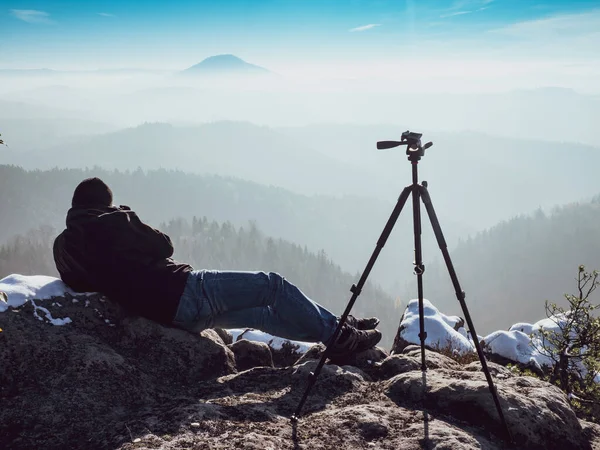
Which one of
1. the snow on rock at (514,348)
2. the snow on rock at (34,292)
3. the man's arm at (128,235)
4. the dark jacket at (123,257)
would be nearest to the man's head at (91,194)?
the dark jacket at (123,257)

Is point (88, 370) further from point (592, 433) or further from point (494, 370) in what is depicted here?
point (592, 433)

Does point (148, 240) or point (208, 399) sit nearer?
point (208, 399)

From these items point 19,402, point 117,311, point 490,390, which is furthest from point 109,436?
point 490,390

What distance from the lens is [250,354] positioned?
852 cm

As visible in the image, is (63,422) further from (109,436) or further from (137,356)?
(137,356)

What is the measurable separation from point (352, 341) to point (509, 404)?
2476mm

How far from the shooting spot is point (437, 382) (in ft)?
19.9

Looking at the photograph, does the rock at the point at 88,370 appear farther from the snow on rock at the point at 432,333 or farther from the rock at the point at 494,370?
the snow on rock at the point at 432,333

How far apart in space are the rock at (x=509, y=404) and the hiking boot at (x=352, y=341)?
1098 millimetres

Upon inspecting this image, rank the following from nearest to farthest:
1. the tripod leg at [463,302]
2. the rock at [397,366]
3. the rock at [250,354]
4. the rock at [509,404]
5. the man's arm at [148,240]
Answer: the tripod leg at [463,302], the rock at [509,404], the man's arm at [148,240], the rock at [397,366], the rock at [250,354]

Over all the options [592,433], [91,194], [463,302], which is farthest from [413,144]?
[91,194]

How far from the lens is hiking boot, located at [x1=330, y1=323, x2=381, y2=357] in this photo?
23.5 ft

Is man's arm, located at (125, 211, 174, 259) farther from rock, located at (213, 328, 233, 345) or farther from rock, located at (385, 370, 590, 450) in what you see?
rock, located at (385, 370, 590, 450)

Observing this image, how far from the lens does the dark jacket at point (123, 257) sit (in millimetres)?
6512
